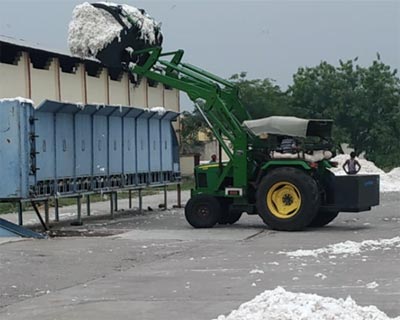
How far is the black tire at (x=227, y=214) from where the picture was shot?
19938mm

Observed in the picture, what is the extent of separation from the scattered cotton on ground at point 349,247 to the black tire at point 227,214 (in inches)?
171

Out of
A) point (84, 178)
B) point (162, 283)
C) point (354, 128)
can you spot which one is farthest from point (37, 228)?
point (354, 128)

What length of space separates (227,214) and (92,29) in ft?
17.0

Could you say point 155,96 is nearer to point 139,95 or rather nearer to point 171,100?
point 139,95

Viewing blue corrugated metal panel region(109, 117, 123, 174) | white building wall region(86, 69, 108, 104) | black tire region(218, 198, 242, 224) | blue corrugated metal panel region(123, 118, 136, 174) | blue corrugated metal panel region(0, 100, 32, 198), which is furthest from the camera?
white building wall region(86, 69, 108, 104)

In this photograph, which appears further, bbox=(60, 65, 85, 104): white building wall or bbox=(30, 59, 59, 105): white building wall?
bbox=(60, 65, 85, 104): white building wall

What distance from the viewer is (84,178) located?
20.9 meters

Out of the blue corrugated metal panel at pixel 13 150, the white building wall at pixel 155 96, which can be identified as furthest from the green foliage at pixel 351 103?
the blue corrugated metal panel at pixel 13 150

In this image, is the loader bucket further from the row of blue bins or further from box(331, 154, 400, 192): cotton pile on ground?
box(331, 154, 400, 192): cotton pile on ground

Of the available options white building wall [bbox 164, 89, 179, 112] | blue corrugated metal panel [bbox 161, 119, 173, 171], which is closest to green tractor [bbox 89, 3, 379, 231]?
blue corrugated metal panel [bbox 161, 119, 173, 171]

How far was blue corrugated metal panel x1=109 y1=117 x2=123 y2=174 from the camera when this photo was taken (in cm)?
2261

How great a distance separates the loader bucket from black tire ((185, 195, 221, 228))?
11.5 ft

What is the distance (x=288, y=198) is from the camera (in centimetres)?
1877

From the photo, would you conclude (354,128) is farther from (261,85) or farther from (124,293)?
(124,293)
